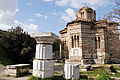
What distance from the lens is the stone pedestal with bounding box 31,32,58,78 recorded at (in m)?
5.71

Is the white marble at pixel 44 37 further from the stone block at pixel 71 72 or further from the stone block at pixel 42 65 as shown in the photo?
the stone block at pixel 71 72

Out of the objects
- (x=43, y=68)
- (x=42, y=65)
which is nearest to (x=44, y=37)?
(x=42, y=65)

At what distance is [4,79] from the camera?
651 cm

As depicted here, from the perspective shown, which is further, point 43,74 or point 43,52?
point 43,52

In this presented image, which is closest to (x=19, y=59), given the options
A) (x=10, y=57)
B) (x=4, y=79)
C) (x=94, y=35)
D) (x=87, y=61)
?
(x=10, y=57)

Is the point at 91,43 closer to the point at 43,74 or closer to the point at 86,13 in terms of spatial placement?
the point at 86,13

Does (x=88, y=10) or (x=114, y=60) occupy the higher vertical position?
(x=88, y=10)

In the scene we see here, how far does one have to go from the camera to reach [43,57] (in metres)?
5.82

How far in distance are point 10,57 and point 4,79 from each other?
22.9ft

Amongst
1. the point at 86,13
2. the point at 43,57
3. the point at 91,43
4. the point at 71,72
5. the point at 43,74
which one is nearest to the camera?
the point at 43,74

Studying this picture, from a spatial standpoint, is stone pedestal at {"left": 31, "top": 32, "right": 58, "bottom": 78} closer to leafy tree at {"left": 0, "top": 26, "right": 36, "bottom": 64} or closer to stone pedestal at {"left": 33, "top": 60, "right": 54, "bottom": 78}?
stone pedestal at {"left": 33, "top": 60, "right": 54, "bottom": 78}

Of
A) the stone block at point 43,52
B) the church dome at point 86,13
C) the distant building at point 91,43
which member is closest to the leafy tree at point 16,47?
the distant building at point 91,43

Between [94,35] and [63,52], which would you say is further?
[63,52]

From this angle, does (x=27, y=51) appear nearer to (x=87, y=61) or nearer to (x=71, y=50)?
(x=71, y=50)
